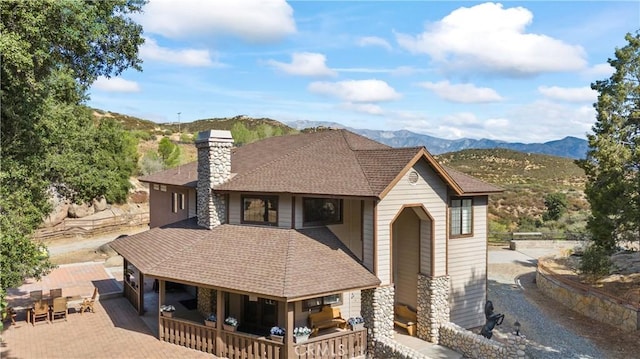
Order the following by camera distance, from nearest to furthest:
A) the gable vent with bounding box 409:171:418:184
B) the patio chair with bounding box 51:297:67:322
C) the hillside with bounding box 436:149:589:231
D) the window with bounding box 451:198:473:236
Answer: the gable vent with bounding box 409:171:418:184, the patio chair with bounding box 51:297:67:322, the window with bounding box 451:198:473:236, the hillside with bounding box 436:149:589:231

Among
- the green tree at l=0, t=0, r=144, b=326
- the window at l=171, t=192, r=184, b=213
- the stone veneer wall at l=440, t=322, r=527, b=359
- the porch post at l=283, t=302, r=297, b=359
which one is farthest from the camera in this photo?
the window at l=171, t=192, r=184, b=213

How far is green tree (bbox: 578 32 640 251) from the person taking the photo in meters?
16.8

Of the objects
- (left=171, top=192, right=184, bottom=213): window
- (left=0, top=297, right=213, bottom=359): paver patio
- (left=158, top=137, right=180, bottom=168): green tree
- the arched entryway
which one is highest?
(left=158, top=137, right=180, bottom=168): green tree

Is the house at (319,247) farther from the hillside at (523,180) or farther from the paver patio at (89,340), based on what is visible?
the hillside at (523,180)

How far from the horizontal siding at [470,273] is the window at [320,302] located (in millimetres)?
4389

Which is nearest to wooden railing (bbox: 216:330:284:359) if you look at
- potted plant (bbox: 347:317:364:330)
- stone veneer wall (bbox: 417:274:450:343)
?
potted plant (bbox: 347:317:364:330)

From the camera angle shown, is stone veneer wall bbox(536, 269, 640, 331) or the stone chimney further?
stone veneer wall bbox(536, 269, 640, 331)

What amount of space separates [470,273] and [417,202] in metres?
4.23

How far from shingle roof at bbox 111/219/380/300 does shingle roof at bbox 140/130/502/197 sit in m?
1.59

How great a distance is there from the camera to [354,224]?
14.4 metres

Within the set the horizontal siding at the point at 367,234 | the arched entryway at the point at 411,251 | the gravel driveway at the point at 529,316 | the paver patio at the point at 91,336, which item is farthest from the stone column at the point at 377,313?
the gravel driveway at the point at 529,316

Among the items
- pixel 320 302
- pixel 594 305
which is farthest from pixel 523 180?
pixel 320 302

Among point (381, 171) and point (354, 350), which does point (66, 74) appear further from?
point (354, 350)

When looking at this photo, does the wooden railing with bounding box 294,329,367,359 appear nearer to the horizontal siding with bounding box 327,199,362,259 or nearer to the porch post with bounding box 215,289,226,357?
the porch post with bounding box 215,289,226,357
